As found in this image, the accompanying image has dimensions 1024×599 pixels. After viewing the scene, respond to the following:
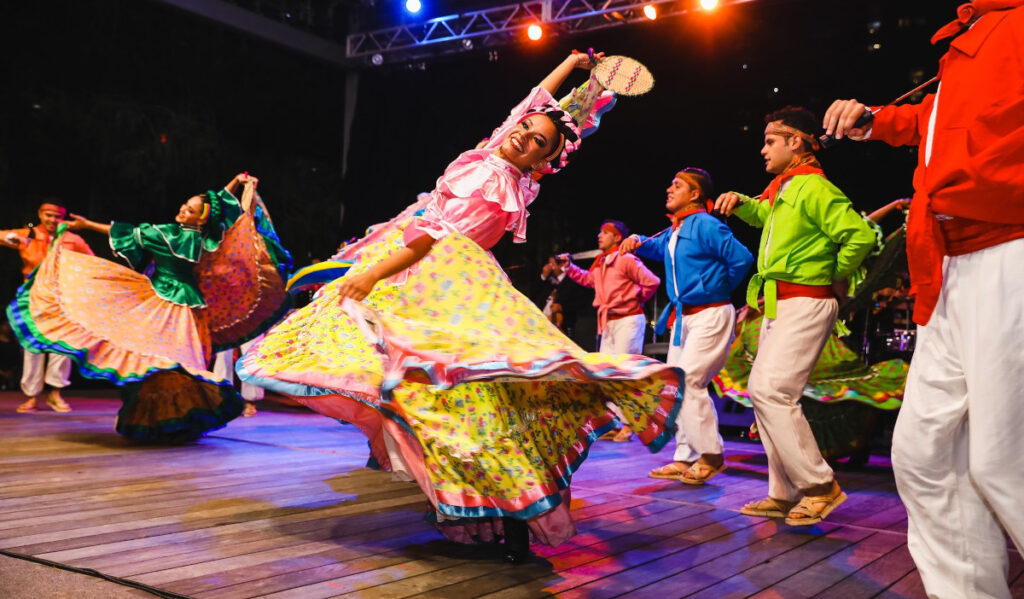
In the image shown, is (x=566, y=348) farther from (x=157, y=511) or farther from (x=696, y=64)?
(x=696, y=64)

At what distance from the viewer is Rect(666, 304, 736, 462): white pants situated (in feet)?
15.2

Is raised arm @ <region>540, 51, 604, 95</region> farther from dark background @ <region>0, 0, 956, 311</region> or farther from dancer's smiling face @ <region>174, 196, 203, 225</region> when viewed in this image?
dark background @ <region>0, 0, 956, 311</region>

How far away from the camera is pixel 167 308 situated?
5.44 metres

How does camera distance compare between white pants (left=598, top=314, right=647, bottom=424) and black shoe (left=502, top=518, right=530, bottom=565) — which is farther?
white pants (left=598, top=314, right=647, bottom=424)

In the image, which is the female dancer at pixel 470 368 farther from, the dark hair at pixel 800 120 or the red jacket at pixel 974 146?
the dark hair at pixel 800 120

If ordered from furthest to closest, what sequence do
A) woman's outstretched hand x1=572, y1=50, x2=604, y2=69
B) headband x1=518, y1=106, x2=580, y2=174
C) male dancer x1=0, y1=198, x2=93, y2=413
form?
male dancer x1=0, y1=198, x2=93, y2=413 → woman's outstretched hand x1=572, y1=50, x2=604, y2=69 → headband x1=518, y1=106, x2=580, y2=174

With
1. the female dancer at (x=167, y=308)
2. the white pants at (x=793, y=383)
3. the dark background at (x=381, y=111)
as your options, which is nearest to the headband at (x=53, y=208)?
the female dancer at (x=167, y=308)

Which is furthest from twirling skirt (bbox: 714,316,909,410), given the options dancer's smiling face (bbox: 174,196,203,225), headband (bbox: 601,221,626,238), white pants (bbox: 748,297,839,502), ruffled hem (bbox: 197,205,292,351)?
dancer's smiling face (bbox: 174,196,203,225)

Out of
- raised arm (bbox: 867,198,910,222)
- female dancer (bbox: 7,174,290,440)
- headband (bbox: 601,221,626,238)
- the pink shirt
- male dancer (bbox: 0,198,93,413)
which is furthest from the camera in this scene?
headband (bbox: 601,221,626,238)

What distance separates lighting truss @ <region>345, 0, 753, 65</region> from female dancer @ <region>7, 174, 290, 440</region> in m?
4.15

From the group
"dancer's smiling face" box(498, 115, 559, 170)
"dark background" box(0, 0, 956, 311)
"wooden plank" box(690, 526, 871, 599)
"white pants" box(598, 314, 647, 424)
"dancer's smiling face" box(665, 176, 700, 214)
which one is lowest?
"wooden plank" box(690, 526, 871, 599)

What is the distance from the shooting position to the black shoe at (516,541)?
8.75ft

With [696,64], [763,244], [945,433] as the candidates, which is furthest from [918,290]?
[696,64]

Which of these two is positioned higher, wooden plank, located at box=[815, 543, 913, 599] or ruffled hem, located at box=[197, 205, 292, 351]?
ruffled hem, located at box=[197, 205, 292, 351]
